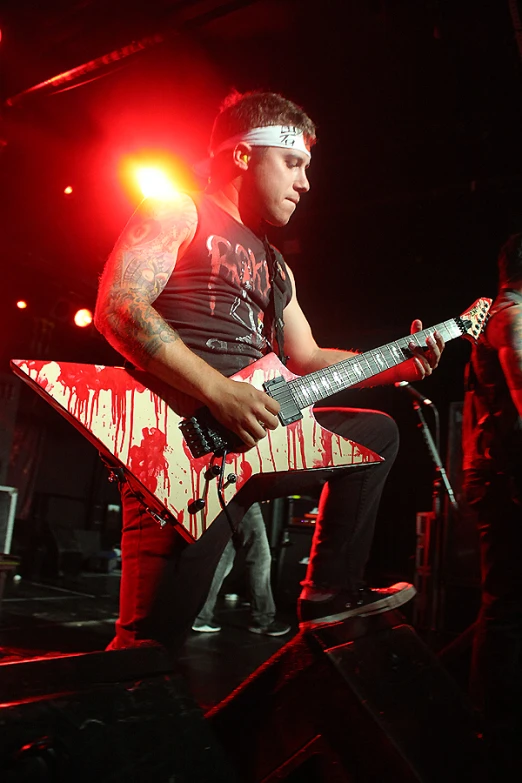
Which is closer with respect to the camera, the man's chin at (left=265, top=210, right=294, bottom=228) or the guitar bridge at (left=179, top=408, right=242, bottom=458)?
→ the guitar bridge at (left=179, top=408, right=242, bottom=458)

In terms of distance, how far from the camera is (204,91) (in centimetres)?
597

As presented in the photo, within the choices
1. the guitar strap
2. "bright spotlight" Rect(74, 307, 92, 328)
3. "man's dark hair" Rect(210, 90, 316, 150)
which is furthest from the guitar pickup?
"bright spotlight" Rect(74, 307, 92, 328)

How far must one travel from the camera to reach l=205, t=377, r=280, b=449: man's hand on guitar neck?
5.97 ft

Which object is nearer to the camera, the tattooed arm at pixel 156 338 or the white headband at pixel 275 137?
the tattooed arm at pixel 156 338

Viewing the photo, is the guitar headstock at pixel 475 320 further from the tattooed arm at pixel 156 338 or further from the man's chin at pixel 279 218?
the tattooed arm at pixel 156 338

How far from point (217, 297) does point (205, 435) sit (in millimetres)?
595

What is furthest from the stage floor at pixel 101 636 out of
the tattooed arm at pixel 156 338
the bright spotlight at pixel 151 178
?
the bright spotlight at pixel 151 178

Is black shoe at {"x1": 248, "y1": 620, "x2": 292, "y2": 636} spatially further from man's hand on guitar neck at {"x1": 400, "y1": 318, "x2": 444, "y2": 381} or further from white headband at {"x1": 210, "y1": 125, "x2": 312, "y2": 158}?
white headband at {"x1": 210, "y1": 125, "x2": 312, "y2": 158}

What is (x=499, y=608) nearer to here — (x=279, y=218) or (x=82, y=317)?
(x=279, y=218)

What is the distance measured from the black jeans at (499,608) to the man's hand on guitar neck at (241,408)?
178 cm

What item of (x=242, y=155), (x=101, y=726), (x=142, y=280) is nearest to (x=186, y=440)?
(x=142, y=280)

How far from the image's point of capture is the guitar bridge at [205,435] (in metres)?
1.83

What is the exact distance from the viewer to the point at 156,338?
5.94ft

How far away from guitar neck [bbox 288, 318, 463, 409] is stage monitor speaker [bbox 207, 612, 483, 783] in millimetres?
819
